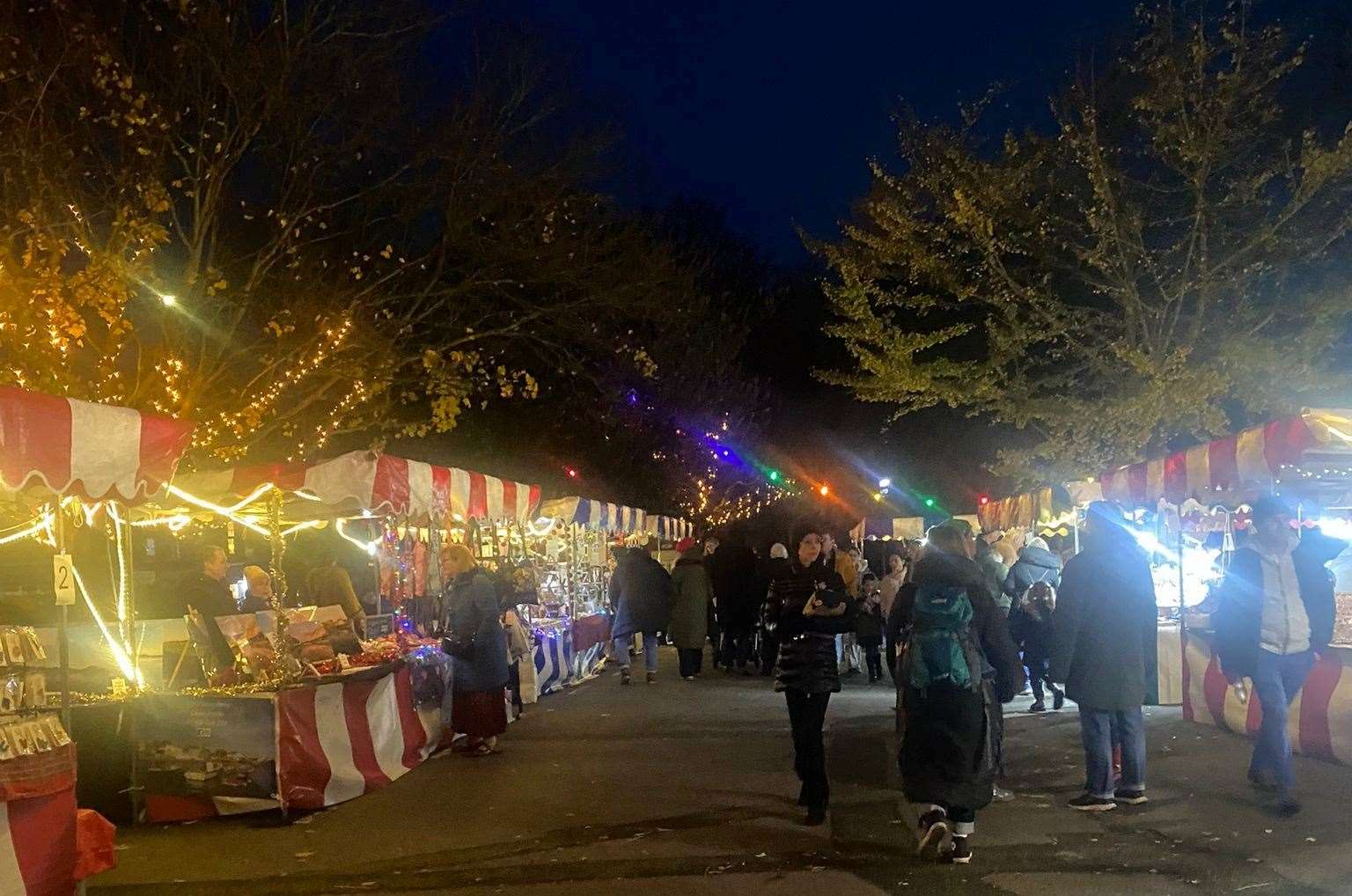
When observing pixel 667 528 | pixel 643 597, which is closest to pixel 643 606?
pixel 643 597

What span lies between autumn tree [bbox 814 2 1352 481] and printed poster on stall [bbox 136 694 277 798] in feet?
46.3

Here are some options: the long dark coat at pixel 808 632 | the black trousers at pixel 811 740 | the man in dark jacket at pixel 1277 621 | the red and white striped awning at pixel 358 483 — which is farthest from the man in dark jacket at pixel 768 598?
the red and white striped awning at pixel 358 483

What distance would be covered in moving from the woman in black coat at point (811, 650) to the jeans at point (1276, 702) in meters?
2.57

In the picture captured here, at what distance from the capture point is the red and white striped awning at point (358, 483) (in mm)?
9406

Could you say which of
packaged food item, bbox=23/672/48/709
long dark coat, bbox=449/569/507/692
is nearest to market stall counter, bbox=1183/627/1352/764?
long dark coat, bbox=449/569/507/692

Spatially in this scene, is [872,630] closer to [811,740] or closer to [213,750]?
[811,740]

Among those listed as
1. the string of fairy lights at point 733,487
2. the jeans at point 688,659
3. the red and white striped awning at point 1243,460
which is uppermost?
the string of fairy lights at point 733,487

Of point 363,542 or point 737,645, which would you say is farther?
point 737,645

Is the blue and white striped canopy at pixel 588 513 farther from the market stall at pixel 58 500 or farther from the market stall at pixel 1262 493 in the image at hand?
the market stall at pixel 58 500

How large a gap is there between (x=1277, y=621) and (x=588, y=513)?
11.6 meters

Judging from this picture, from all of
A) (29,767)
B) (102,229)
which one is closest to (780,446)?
(102,229)

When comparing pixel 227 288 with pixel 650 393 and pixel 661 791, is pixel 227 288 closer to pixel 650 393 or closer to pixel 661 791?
pixel 661 791

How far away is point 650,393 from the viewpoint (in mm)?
35344

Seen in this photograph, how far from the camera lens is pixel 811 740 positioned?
7.79m
